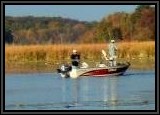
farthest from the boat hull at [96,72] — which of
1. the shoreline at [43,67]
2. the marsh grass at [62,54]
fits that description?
the marsh grass at [62,54]

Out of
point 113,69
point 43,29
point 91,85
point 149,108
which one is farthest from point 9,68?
point 43,29

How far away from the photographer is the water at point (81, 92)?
10953mm

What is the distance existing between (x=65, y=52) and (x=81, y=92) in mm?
10147

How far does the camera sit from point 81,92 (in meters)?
13.1

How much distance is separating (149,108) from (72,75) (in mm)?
6960

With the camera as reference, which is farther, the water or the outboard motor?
the outboard motor

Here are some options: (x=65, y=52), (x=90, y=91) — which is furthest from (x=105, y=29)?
(x=90, y=91)

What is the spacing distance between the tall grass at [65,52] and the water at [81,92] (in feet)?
15.3

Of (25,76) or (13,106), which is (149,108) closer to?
(13,106)

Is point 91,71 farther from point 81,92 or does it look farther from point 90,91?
point 81,92

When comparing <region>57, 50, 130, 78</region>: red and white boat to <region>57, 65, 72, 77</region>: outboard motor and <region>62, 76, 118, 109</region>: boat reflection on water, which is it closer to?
<region>57, 65, 72, 77</region>: outboard motor

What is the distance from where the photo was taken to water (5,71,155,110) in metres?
11.0

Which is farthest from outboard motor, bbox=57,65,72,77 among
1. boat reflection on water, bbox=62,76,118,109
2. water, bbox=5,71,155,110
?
boat reflection on water, bbox=62,76,118,109

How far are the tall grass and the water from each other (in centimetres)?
466
